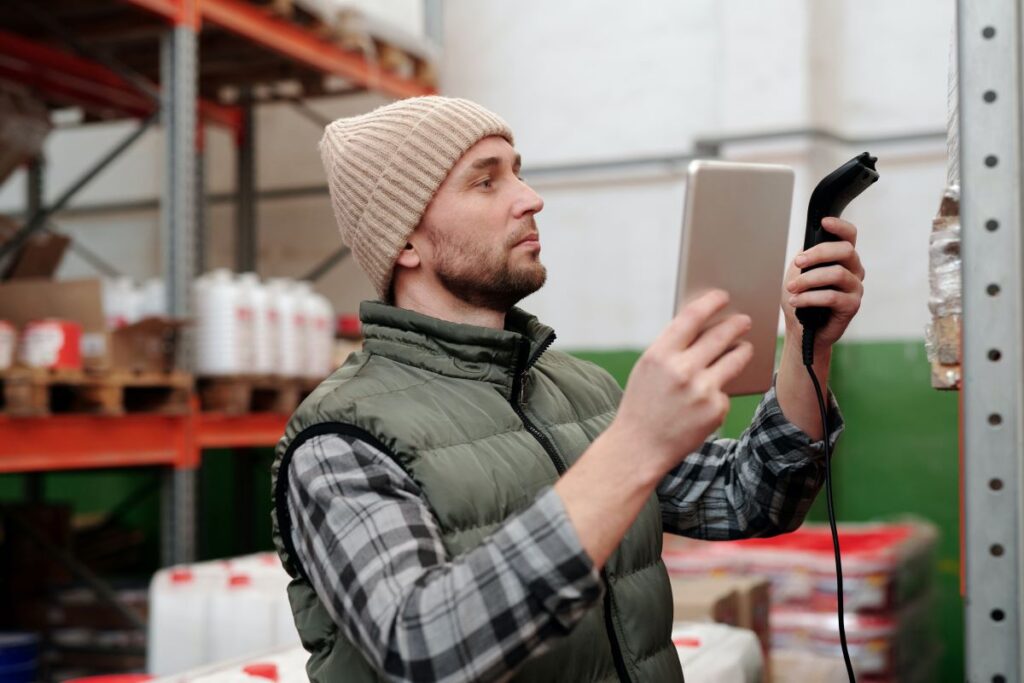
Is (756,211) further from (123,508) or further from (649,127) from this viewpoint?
(123,508)

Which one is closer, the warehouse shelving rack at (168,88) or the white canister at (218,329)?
the warehouse shelving rack at (168,88)

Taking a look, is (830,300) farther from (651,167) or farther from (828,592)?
(651,167)

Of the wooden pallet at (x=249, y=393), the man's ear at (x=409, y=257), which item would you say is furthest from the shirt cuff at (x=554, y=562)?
the wooden pallet at (x=249, y=393)

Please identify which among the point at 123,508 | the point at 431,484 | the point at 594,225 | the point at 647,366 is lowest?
the point at 123,508

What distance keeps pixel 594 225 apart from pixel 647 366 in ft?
21.0

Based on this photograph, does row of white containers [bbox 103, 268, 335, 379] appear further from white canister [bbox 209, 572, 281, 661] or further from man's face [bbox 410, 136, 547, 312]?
man's face [bbox 410, 136, 547, 312]

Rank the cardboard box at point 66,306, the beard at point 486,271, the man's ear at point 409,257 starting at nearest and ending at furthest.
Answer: the beard at point 486,271 → the man's ear at point 409,257 → the cardboard box at point 66,306

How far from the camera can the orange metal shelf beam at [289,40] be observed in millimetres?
5105

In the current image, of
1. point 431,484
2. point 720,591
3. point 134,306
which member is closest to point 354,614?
point 431,484

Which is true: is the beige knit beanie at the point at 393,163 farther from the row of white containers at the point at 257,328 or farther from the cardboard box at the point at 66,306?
the row of white containers at the point at 257,328

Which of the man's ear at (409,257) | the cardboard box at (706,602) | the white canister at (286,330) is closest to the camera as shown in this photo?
the man's ear at (409,257)

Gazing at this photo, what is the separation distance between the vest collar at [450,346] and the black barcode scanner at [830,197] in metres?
0.49

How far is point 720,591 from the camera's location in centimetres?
361

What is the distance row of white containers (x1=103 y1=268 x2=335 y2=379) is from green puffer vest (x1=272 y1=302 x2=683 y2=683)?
3.32 metres
